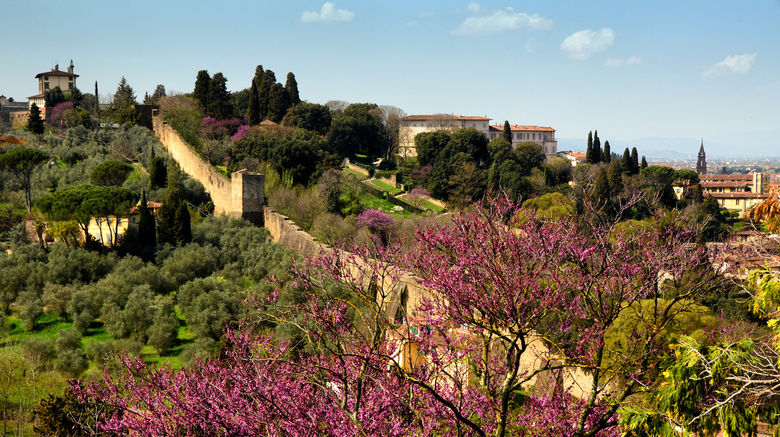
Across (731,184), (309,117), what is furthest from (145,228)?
(731,184)

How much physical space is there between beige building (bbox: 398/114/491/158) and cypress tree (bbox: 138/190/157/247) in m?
34.2

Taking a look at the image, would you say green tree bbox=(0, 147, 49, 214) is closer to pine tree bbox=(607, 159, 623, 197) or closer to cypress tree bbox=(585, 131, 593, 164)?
pine tree bbox=(607, 159, 623, 197)

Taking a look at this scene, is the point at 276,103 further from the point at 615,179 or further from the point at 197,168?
the point at 615,179

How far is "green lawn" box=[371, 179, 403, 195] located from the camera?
152 ft

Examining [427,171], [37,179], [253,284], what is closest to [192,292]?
[253,284]

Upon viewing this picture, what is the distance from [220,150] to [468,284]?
32740 millimetres

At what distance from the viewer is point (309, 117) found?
47969mm

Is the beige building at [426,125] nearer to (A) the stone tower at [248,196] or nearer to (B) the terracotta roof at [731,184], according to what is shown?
(B) the terracotta roof at [731,184]

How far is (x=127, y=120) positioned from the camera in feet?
137

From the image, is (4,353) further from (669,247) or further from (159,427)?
(669,247)

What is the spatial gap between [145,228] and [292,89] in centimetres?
2679

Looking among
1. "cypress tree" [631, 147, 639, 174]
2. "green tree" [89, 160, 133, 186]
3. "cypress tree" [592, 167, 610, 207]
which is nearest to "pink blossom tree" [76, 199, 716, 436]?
"green tree" [89, 160, 133, 186]

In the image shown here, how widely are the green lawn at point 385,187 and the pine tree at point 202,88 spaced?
38.8 feet

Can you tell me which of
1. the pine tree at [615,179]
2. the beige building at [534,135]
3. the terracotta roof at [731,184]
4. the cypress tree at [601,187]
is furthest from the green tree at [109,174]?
the terracotta roof at [731,184]
